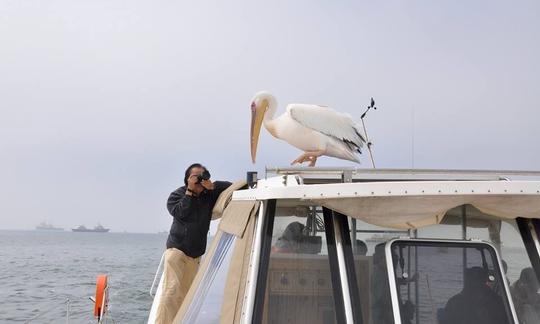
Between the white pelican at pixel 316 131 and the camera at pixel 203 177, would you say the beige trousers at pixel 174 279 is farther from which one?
the white pelican at pixel 316 131

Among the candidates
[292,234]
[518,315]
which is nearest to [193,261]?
[292,234]

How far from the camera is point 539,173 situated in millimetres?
4117

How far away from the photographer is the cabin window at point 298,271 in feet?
11.3

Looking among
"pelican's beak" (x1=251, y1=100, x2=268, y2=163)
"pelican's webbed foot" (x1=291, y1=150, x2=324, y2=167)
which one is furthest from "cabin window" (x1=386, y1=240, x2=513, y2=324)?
"pelican's beak" (x1=251, y1=100, x2=268, y2=163)

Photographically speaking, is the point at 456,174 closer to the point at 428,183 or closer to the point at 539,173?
the point at 539,173

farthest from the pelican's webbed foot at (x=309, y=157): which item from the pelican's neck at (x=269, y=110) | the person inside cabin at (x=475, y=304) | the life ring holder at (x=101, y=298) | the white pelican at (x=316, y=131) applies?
the life ring holder at (x=101, y=298)

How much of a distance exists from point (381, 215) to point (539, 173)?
1362 millimetres

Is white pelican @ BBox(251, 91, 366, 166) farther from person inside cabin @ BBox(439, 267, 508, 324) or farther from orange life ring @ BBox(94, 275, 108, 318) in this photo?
orange life ring @ BBox(94, 275, 108, 318)

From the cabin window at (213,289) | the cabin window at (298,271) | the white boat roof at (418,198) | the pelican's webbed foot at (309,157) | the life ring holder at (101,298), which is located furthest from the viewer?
the life ring holder at (101,298)

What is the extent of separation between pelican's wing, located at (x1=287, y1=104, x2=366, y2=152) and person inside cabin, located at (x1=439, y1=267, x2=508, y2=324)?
213 cm

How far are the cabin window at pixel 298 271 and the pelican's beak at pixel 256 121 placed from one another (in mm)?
2064

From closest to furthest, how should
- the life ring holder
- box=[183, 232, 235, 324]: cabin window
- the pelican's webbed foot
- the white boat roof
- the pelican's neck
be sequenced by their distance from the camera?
the white boat roof
box=[183, 232, 235, 324]: cabin window
the pelican's webbed foot
the pelican's neck
the life ring holder

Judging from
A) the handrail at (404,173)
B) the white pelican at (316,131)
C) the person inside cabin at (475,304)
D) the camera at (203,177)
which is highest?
the white pelican at (316,131)

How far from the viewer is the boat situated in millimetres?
3354
